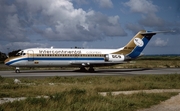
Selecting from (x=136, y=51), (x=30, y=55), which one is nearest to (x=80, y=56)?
(x=30, y=55)

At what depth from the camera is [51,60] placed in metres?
35.4

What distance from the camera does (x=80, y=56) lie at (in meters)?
37.5

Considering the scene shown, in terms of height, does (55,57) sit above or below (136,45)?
below

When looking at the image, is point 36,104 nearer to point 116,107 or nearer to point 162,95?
point 116,107

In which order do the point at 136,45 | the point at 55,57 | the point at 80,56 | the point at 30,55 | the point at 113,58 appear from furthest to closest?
1. the point at 136,45
2. the point at 113,58
3. the point at 80,56
4. the point at 55,57
5. the point at 30,55

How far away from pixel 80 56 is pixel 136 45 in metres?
9.55

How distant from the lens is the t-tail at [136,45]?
132ft

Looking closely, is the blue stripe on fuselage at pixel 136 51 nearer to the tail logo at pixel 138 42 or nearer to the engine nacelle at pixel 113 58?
the tail logo at pixel 138 42

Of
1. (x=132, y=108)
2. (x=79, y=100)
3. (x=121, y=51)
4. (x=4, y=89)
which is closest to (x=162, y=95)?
(x=132, y=108)

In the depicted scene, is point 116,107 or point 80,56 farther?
point 80,56

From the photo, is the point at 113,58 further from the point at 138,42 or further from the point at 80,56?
the point at 138,42

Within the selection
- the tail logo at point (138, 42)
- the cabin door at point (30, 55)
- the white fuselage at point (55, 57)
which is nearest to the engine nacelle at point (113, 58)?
the white fuselage at point (55, 57)

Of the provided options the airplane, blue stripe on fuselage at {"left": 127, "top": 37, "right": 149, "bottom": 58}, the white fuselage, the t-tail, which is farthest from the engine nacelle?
blue stripe on fuselage at {"left": 127, "top": 37, "right": 149, "bottom": 58}

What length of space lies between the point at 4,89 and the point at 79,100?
7.12 metres
